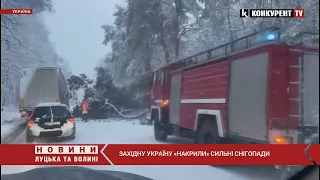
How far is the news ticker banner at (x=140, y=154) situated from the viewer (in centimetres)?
281

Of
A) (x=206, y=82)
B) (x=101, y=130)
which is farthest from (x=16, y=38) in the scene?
(x=206, y=82)

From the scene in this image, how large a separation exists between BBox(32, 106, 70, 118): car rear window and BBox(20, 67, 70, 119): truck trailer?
50 millimetres

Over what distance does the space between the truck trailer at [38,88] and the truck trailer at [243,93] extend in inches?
30.9

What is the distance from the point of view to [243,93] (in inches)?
112

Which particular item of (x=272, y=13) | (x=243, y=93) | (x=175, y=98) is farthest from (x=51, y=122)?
(x=272, y=13)

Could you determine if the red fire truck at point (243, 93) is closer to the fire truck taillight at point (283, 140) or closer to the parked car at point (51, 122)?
the fire truck taillight at point (283, 140)

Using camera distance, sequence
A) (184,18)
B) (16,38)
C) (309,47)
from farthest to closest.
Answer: (184,18) → (16,38) → (309,47)

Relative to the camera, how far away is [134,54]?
3.16 meters

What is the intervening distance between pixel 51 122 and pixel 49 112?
5.6 inches

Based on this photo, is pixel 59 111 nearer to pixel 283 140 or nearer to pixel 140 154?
pixel 140 154

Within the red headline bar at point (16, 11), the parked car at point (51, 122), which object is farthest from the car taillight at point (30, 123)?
the red headline bar at point (16, 11)

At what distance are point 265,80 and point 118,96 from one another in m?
1.20

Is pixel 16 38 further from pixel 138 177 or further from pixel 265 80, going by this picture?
pixel 265 80

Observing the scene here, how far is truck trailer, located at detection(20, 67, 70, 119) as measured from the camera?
2.91 meters
